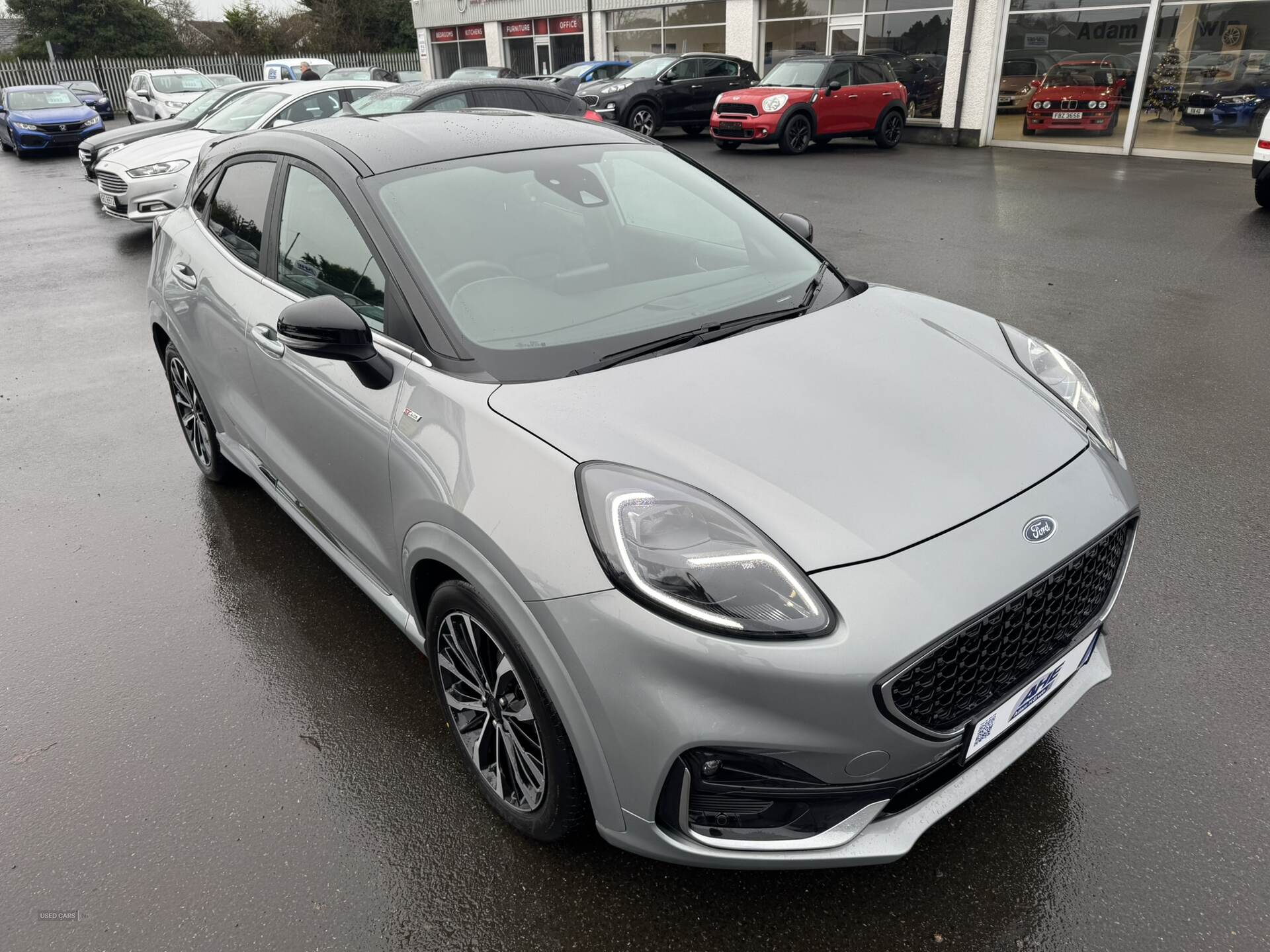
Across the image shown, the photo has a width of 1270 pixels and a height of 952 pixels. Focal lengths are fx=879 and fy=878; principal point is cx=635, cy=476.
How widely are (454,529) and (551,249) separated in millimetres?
1092

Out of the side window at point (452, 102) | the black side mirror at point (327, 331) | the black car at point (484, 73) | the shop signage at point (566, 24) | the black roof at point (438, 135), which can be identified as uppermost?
the shop signage at point (566, 24)

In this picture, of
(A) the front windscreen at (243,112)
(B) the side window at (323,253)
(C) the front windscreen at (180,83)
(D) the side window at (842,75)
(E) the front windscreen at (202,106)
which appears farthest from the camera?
(C) the front windscreen at (180,83)

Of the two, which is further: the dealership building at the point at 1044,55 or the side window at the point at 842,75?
the side window at the point at 842,75

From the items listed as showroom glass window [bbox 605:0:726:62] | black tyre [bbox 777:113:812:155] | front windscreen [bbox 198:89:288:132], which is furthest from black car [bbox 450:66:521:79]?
front windscreen [bbox 198:89:288:132]

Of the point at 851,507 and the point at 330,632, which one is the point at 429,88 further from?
the point at 851,507

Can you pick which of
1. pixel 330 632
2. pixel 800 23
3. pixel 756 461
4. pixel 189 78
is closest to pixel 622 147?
pixel 756 461

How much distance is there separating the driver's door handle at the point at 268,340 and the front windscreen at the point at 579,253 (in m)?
0.69

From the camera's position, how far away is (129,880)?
2.25 m

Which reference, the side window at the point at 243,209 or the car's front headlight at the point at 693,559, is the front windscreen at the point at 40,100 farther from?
the car's front headlight at the point at 693,559

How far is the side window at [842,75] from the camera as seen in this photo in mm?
15867

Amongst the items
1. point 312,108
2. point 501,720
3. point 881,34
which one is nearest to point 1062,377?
point 501,720

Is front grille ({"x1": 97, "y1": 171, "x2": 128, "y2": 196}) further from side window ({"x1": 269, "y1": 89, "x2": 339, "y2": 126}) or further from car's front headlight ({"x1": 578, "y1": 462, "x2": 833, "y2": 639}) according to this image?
car's front headlight ({"x1": 578, "y1": 462, "x2": 833, "y2": 639})

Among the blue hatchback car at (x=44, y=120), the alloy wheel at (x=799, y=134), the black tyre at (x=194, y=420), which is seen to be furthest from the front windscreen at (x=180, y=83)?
the black tyre at (x=194, y=420)

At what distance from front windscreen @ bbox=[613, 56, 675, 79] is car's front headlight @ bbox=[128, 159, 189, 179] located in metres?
11.3
